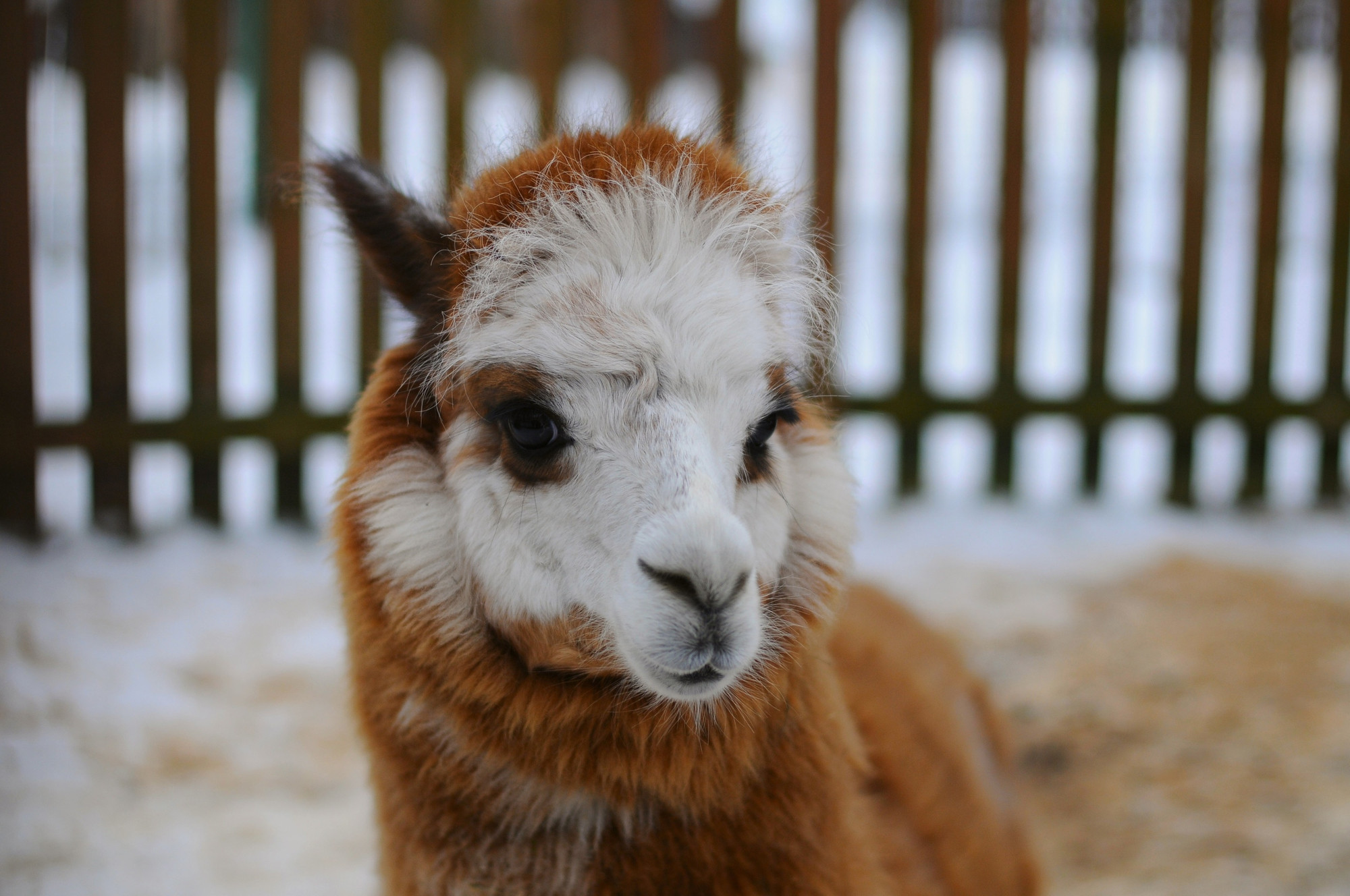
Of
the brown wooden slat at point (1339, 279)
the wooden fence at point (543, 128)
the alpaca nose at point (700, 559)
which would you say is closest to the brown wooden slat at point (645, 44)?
the wooden fence at point (543, 128)

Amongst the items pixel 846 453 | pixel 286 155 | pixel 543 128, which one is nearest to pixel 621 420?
pixel 846 453

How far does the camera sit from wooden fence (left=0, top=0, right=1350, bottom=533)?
13.4ft

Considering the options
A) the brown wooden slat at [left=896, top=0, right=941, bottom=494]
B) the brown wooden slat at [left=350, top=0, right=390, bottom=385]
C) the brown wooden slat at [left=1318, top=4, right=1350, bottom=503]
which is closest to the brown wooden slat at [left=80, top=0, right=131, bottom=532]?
the brown wooden slat at [left=350, top=0, right=390, bottom=385]

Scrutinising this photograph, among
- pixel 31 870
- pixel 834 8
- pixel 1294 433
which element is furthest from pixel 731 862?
pixel 1294 433

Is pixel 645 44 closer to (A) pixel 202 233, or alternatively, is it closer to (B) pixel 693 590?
(A) pixel 202 233

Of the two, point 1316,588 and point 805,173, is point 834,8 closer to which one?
Answer: point 805,173

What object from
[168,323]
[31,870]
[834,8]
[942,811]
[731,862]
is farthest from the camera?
[168,323]

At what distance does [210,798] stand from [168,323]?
220 inches

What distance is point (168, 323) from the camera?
24.7 feet

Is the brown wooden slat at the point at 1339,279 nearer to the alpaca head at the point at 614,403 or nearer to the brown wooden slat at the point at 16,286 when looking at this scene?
the alpaca head at the point at 614,403

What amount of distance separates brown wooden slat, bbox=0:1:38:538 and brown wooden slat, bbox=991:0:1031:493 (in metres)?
4.15

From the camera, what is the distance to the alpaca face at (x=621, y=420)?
1.37 meters

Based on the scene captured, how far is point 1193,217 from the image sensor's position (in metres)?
4.96

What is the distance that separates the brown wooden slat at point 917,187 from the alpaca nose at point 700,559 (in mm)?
3732
